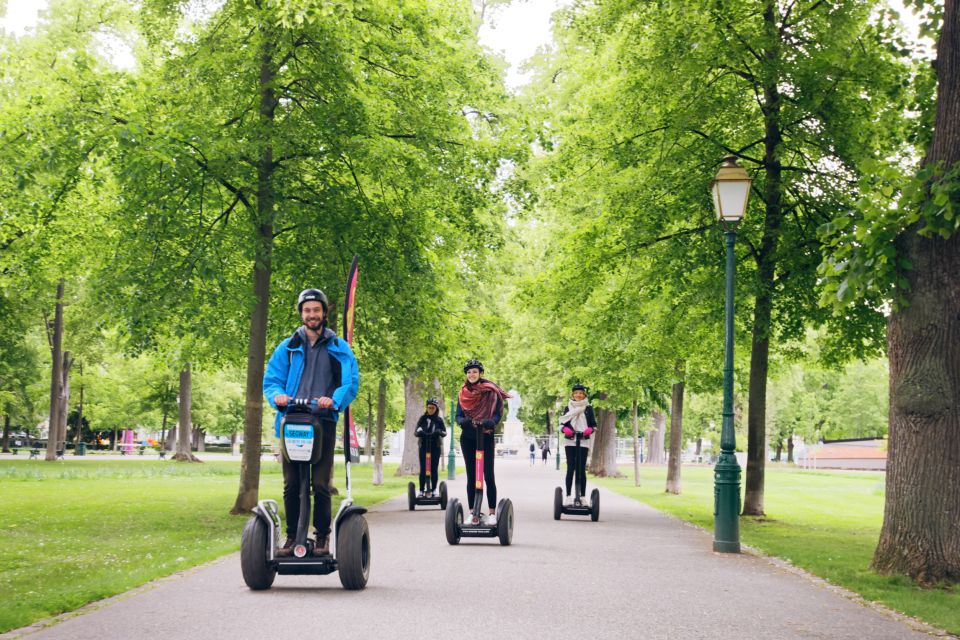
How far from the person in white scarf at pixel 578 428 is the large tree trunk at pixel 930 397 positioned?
5.67 m

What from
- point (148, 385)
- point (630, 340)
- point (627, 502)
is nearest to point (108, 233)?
point (630, 340)

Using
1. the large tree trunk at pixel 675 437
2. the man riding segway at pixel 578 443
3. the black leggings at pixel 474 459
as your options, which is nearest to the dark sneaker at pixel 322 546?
the black leggings at pixel 474 459

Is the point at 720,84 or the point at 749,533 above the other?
the point at 720,84

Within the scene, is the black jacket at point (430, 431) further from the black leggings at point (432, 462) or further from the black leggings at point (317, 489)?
the black leggings at point (317, 489)

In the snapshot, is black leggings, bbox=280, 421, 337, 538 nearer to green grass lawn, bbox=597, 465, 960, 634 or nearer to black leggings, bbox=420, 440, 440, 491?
green grass lawn, bbox=597, 465, 960, 634

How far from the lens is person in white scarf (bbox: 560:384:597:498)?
15359mm

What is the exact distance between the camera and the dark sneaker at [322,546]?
783 centimetres

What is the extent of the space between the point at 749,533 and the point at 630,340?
281 inches

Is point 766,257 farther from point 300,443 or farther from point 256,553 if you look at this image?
point 256,553

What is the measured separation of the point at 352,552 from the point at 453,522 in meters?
3.90

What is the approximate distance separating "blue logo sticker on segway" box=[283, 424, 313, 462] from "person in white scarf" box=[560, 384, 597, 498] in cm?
789

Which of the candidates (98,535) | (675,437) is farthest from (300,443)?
(675,437)

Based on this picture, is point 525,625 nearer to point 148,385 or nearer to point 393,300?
point 393,300

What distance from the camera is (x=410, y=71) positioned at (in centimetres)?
1659
